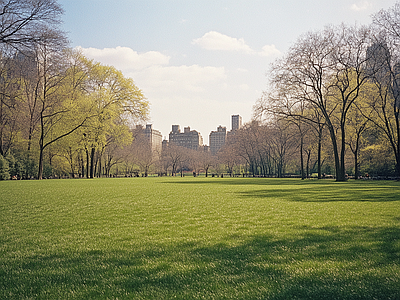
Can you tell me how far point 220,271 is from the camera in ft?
13.9

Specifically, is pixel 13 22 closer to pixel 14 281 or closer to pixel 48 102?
pixel 14 281

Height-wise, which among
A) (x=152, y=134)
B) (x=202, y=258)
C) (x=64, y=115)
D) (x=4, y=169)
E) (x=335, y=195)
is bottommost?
(x=335, y=195)

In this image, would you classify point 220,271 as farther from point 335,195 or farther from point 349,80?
point 349,80

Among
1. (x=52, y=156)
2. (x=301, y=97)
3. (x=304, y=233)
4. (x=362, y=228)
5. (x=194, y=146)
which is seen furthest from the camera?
(x=194, y=146)

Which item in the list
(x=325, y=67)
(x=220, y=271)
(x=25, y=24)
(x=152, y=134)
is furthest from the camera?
(x=152, y=134)

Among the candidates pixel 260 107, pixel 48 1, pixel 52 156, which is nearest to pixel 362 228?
pixel 48 1

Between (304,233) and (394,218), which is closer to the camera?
(304,233)

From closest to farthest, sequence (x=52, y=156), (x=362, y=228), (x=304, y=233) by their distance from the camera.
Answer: (x=304, y=233) < (x=362, y=228) < (x=52, y=156)

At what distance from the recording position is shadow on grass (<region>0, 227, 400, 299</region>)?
11.7ft

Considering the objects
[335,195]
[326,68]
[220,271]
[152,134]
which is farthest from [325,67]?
[152,134]

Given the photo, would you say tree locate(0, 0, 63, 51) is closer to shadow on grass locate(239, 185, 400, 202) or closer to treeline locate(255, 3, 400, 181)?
shadow on grass locate(239, 185, 400, 202)

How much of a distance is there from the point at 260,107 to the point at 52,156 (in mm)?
33630

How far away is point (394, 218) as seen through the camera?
330 inches

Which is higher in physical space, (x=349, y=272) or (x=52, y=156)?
(x=52, y=156)
